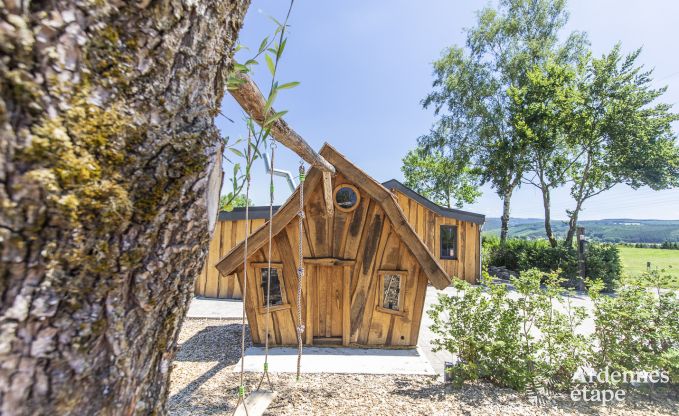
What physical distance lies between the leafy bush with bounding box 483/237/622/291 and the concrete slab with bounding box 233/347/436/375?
27.5 feet

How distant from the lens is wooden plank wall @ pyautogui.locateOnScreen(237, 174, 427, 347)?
449 cm

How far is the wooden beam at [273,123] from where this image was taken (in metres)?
1.78

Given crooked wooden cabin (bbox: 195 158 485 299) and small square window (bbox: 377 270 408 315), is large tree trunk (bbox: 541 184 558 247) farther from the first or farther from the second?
small square window (bbox: 377 270 408 315)

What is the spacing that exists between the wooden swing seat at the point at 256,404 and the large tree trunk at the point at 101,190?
1737mm

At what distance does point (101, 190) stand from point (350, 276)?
4108 millimetres

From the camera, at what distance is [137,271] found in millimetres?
678

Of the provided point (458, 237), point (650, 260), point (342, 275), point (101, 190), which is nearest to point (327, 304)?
point (342, 275)

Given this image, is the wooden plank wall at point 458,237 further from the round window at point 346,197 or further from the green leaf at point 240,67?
the green leaf at point 240,67

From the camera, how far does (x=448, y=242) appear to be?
38.6 ft

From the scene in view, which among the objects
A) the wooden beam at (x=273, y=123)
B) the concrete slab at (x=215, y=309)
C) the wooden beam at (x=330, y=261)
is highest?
the wooden beam at (x=273, y=123)

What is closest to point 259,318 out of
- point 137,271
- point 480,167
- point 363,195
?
point 363,195

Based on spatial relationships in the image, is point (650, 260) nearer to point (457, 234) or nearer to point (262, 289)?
point (457, 234)

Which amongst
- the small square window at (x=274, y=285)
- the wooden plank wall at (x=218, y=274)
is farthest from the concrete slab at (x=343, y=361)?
the wooden plank wall at (x=218, y=274)

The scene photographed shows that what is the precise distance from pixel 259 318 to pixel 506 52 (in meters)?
17.5
